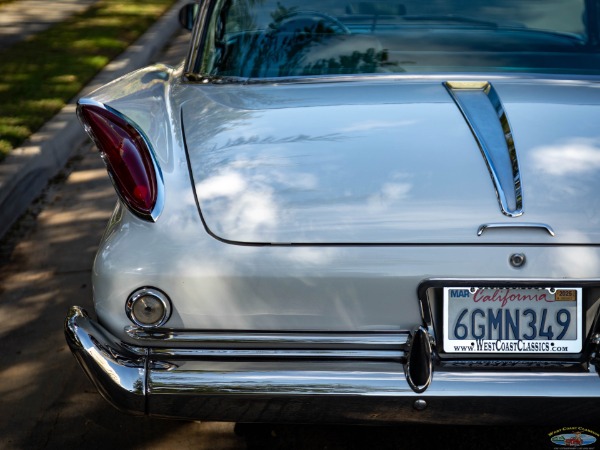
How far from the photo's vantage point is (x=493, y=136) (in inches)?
109

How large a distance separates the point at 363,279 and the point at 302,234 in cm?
20

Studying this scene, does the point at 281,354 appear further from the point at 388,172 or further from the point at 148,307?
the point at 388,172

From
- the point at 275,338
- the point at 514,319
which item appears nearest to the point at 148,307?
the point at 275,338

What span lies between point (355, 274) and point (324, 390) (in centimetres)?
32

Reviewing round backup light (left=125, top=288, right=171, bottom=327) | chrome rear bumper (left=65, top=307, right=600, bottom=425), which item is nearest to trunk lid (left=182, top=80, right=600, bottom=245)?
round backup light (left=125, top=288, right=171, bottom=327)

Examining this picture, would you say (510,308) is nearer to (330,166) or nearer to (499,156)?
(499,156)

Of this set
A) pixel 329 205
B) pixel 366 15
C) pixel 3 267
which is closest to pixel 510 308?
pixel 329 205

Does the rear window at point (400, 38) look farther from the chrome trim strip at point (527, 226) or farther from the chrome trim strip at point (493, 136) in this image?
Answer: the chrome trim strip at point (527, 226)

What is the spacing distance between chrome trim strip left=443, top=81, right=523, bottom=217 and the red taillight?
949 millimetres

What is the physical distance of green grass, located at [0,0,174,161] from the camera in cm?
706

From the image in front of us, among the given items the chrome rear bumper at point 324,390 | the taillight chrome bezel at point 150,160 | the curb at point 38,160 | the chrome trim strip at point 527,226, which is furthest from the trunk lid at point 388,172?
the curb at point 38,160

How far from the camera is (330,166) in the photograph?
2699mm

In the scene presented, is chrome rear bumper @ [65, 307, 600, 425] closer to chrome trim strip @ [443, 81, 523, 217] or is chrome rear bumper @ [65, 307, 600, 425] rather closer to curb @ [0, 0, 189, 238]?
chrome trim strip @ [443, 81, 523, 217]
